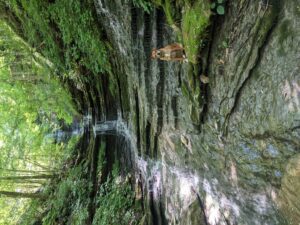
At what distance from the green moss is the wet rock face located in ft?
0.34

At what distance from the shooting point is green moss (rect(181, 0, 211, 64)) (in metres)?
2.28

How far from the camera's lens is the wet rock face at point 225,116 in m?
1.93

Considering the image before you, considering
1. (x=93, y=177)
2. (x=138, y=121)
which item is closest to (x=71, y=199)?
(x=93, y=177)

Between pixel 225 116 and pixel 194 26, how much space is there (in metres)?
0.75

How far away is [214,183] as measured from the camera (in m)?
3.23

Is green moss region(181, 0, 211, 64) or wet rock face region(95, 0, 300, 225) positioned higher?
green moss region(181, 0, 211, 64)

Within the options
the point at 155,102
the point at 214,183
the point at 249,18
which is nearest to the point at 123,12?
the point at 155,102

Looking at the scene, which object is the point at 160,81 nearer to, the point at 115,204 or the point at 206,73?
the point at 206,73

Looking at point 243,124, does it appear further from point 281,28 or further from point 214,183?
point 214,183

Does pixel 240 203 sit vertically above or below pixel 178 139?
below

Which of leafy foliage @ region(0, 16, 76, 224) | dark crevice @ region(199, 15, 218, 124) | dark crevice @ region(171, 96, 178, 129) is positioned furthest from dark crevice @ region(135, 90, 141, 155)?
leafy foliage @ region(0, 16, 76, 224)

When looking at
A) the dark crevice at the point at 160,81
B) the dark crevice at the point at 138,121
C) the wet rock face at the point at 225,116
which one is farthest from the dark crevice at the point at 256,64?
the dark crevice at the point at 138,121

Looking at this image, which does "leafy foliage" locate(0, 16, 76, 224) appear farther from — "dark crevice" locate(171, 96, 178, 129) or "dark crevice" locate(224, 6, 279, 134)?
"dark crevice" locate(224, 6, 279, 134)

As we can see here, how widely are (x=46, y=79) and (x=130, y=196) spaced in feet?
10.8
